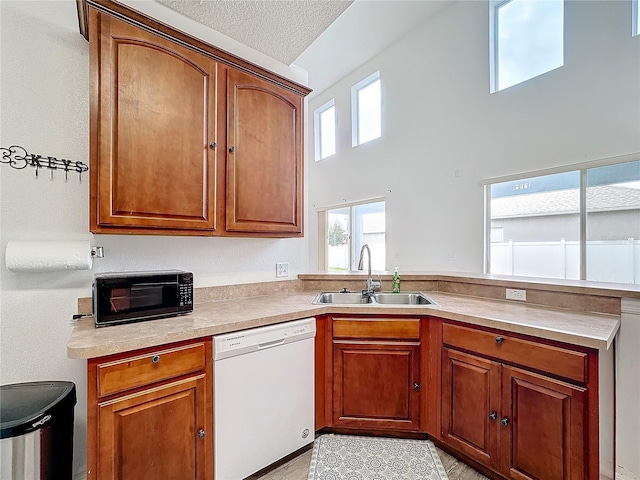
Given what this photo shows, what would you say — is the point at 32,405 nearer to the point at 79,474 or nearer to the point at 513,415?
the point at 79,474

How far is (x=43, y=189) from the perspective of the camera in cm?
151

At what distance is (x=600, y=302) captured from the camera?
1.62 m

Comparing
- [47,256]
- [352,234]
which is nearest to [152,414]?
[47,256]

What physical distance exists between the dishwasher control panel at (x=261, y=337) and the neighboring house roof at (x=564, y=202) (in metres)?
3.57

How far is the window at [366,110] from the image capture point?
585cm

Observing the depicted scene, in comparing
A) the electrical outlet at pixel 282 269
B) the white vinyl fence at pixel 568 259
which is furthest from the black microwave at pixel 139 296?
the white vinyl fence at pixel 568 259

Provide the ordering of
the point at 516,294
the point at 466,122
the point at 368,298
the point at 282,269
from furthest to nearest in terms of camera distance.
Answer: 1. the point at 466,122
2. the point at 282,269
3. the point at 368,298
4. the point at 516,294

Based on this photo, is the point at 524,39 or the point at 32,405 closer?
the point at 32,405

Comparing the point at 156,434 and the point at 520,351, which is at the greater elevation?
the point at 520,351

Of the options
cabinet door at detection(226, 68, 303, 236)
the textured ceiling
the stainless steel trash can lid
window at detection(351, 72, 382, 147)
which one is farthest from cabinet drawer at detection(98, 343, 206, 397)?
window at detection(351, 72, 382, 147)

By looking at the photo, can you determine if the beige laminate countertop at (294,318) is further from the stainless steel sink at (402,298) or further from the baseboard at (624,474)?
the baseboard at (624,474)

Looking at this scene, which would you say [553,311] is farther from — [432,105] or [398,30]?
[398,30]

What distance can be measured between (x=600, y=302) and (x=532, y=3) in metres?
4.18

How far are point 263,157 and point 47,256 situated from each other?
124 cm
